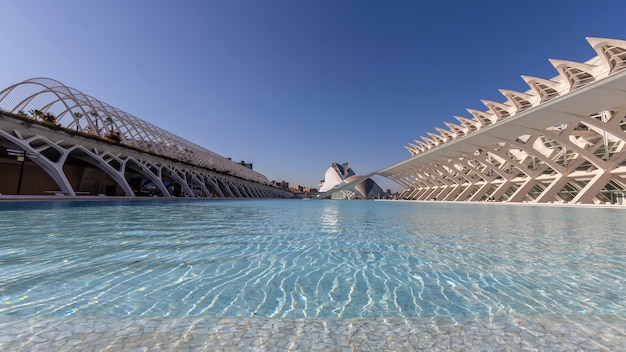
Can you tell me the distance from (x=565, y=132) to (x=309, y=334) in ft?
97.5

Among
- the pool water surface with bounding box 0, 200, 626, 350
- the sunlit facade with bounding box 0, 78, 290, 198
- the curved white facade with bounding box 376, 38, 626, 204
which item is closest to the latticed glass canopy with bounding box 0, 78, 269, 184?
the sunlit facade with bounding box 0, 78, 290, 198

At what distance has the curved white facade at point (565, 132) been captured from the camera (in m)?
16.9

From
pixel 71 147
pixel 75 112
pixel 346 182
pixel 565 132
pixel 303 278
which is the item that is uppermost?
pixel 75 112

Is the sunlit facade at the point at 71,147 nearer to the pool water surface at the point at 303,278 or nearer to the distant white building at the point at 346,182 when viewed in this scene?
the pool water surface at the point at 303,278

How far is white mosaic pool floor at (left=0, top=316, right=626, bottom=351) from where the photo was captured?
166 centimetres

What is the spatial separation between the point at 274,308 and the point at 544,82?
89.0 ft

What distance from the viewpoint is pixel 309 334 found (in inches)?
71.9

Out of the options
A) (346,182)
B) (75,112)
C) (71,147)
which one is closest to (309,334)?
(71,147)

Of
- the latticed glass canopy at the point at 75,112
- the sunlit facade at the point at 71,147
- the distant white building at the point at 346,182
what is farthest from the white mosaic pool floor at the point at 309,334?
the distant white building at the point at 346,182

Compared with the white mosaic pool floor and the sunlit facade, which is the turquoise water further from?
the sunlit facade

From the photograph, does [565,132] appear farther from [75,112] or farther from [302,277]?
[75,112]

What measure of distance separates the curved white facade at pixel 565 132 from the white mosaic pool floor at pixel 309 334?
20143 millimetres

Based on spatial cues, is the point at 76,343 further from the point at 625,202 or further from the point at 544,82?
the point at 625,202

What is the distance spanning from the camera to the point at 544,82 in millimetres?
21250
